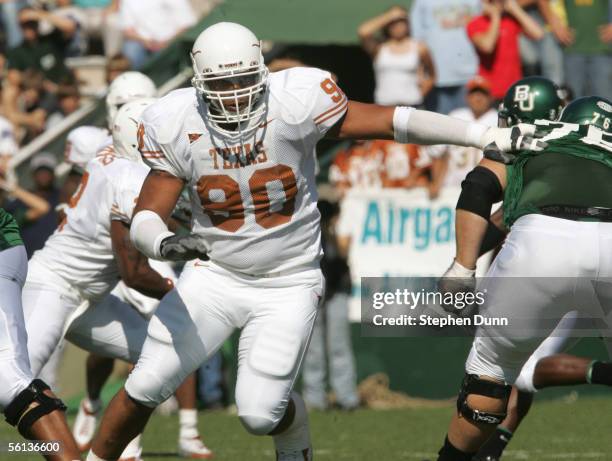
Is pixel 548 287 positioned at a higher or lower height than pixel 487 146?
lower

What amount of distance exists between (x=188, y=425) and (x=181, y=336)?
2.43 meters

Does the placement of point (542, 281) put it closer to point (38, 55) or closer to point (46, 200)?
point (46, 200)

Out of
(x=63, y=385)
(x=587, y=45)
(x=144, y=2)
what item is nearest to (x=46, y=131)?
(x=144, y=2)

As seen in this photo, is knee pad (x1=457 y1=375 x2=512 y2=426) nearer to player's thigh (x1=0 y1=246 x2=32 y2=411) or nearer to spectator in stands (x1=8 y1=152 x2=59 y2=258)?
player's thigh (x1=0 y1=246 x2=32 y2=411)

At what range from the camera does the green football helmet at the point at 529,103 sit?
6.70 m

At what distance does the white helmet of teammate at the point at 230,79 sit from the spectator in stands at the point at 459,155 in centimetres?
501

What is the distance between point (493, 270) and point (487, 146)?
0.66 meters

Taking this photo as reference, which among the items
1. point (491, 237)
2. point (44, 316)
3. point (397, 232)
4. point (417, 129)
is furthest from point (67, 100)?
point (417, 129)

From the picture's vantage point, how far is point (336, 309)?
35.9 feet

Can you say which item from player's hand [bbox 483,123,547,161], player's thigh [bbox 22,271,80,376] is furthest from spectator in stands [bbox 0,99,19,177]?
player's hand [bbox 483,123,547,161]

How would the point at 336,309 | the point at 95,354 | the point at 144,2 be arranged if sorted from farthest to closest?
the point at 144,2 < the point at 336,309 < the point at 95,354

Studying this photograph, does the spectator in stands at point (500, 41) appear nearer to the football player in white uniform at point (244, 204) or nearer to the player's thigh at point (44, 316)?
the player's thigh at point (44, 316)

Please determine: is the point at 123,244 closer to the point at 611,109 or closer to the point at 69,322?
the point at 69,322

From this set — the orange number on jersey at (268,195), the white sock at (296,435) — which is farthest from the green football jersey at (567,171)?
the white sock at (296,435)
